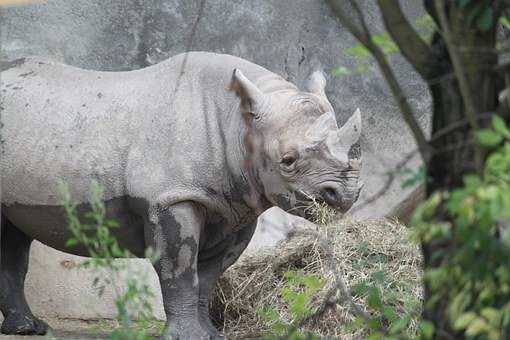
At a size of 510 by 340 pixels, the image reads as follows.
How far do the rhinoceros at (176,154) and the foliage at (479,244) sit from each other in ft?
8.44

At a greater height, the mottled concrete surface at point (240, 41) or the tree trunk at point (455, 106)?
the tree trunk at point (455, 106)

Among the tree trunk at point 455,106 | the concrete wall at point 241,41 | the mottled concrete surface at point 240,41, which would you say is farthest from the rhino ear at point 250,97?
the tree trunk at point 455,106

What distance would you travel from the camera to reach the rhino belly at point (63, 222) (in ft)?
19.2

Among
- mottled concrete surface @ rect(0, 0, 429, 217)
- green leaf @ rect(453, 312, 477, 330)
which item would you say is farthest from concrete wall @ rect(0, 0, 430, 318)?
green leaf @ rect(453, 312, 477, 330)

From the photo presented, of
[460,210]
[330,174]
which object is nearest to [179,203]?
[330,174]

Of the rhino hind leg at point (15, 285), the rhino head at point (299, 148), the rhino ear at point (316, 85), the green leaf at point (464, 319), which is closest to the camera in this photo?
the green leaf at point (464, 319)

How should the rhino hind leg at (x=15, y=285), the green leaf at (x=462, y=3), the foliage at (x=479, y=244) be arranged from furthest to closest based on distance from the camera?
the rhino hind leg at (x=15, y=285) → the green leaf at (x=462, y=3) → the foliage at (x=479, y=244)

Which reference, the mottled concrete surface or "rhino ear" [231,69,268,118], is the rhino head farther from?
the mottled concrete surface

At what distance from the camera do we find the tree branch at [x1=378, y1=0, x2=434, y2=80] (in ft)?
10.7

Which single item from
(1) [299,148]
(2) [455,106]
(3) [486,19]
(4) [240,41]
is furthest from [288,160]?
(4) [240,41]

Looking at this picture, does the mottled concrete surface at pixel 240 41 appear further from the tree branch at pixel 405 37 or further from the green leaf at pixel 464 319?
the green leaf at pixel 464 319

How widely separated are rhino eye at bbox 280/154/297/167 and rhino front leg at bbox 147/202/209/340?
0.47 m

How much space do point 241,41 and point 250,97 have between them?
2376mm

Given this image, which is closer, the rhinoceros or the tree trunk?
the tree trunk
